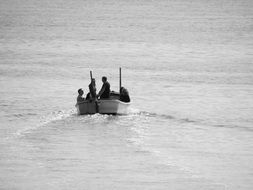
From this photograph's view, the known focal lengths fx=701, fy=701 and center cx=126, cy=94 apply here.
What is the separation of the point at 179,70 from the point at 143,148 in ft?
87.9

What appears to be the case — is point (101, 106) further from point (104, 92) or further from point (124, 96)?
point (124, 96)

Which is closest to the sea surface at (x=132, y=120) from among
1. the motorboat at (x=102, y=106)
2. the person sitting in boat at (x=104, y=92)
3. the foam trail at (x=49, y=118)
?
the foam trail at (x=49, y=118)

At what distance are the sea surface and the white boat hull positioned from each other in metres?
0.25

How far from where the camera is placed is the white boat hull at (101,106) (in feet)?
94.2

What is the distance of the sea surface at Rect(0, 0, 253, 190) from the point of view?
20250mm

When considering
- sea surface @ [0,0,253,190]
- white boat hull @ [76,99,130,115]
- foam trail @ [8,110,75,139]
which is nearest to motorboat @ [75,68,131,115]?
white boat hull @ [76,99,130,115]

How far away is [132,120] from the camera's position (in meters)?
29.1

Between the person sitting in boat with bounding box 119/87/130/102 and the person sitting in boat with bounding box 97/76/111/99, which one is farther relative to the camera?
the person sitting in boat with bounding box 119/87/130/102

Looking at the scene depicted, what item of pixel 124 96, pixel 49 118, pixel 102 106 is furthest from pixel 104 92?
pixel 49 118

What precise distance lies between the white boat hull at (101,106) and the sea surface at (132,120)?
0.82 feet

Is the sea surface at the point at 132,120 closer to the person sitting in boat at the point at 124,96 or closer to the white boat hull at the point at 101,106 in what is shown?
the white boat hull at the point at 101,106

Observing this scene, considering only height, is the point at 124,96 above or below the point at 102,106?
above

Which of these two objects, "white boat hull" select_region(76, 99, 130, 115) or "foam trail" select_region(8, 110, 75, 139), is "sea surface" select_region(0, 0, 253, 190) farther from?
"white boat hull" select_region(76, 99, 130, 115)

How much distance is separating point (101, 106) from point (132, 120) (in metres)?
1.42
